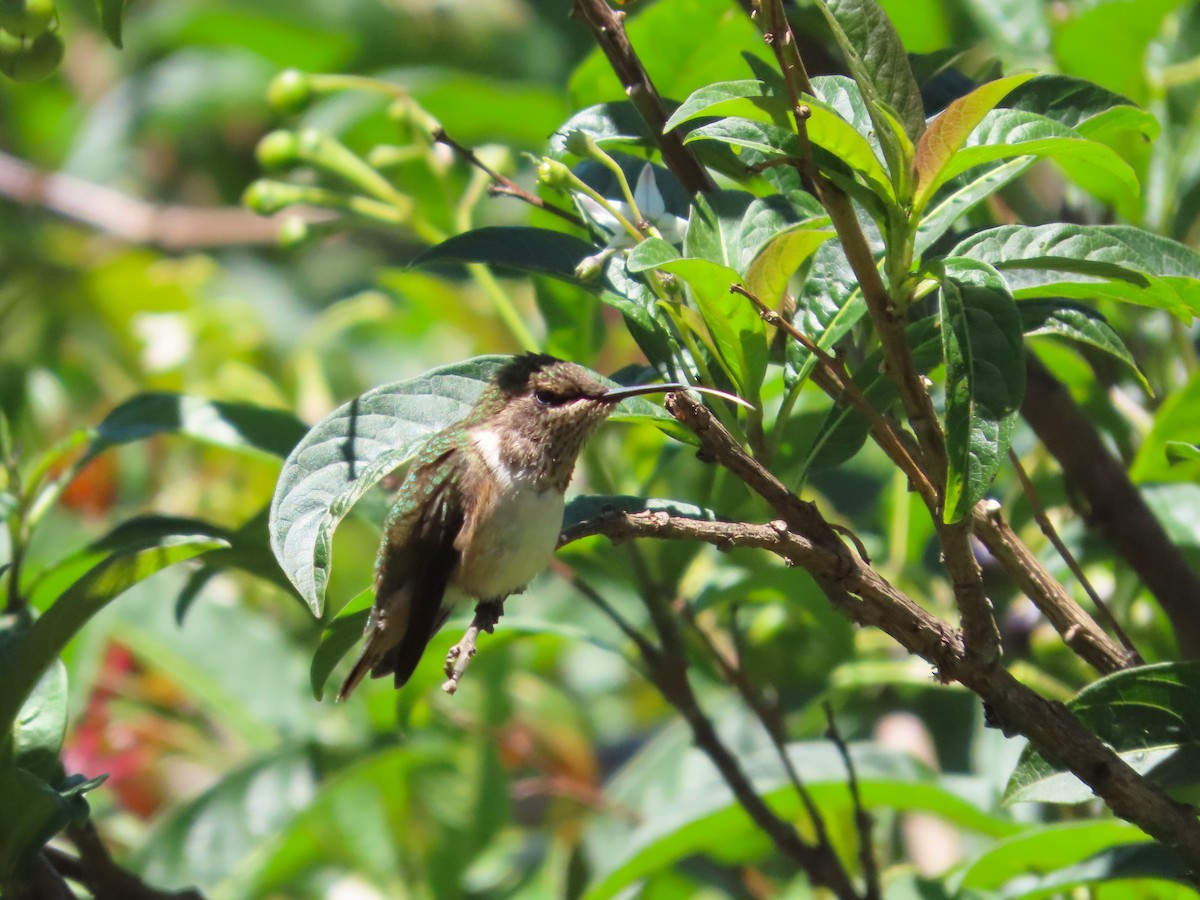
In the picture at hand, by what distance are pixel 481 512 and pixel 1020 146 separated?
1.04 m

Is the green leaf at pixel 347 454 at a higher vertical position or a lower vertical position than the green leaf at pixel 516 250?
lower

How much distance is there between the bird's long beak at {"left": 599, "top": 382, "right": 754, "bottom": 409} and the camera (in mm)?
1356

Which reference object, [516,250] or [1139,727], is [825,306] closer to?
[516,250]

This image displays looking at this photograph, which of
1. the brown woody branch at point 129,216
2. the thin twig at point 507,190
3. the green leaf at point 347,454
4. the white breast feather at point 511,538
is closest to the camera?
the green leaf at point 347,454

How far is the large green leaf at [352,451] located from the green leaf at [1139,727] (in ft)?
1.83

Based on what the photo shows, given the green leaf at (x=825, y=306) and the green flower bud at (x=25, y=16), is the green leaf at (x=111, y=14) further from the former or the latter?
the green leaf at (x=825, y=306)

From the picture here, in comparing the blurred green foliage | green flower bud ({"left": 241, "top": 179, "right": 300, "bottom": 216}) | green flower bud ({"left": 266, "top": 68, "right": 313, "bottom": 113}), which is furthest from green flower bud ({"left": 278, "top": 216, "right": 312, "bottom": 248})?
green flower bud ({"left": 266, "top": 68, "right": 313, "bottom": 113})

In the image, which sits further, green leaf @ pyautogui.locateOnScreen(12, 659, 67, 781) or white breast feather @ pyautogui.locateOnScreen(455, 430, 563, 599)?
white breast feather @ pyautogui.locateOnScreen(455, 430, 563, 599)

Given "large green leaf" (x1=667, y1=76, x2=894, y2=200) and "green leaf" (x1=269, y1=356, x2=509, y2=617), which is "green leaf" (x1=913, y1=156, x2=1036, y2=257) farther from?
"green leaf" (x1=269, y1=356, x2=509, y2=617)

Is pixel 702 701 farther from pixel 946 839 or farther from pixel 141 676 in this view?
pixel 141 676

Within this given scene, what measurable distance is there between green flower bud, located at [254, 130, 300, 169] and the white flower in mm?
903

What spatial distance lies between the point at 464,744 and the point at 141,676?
1275mm

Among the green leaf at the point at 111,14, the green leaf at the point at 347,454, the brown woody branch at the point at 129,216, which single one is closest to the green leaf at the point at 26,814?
the green leaf at the point at 347,454

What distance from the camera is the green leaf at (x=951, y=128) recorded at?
124 cm
